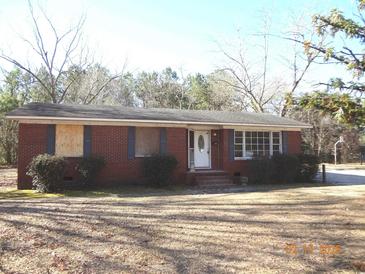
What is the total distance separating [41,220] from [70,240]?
1.54 m

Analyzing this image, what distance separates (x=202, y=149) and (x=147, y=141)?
3.02m

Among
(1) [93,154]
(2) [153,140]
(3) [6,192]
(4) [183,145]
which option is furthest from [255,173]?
(3) [6,192]

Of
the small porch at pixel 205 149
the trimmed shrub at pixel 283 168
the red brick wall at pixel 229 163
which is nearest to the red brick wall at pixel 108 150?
the small porch at pixel 205 149

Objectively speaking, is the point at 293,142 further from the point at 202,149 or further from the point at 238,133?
the point at 202,149

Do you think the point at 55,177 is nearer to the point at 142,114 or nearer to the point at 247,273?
the point at 142,114

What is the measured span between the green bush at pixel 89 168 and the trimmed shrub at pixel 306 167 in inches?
353

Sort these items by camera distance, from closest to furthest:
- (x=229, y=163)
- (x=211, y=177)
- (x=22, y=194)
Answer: (x=22, y=194) < (x=211, y=177) < (x=229, y=163)

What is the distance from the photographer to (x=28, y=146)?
13.5 metres

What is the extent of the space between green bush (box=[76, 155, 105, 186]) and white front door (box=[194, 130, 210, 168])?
5.06m

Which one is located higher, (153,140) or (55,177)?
(153,140)

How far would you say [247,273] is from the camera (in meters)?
4.84

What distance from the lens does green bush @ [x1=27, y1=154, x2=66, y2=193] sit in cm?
1241

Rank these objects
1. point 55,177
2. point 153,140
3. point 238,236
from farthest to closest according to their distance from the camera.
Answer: point 153,140 < point 55,177 < point 238,236

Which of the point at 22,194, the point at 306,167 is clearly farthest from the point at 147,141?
the point at 306,167
